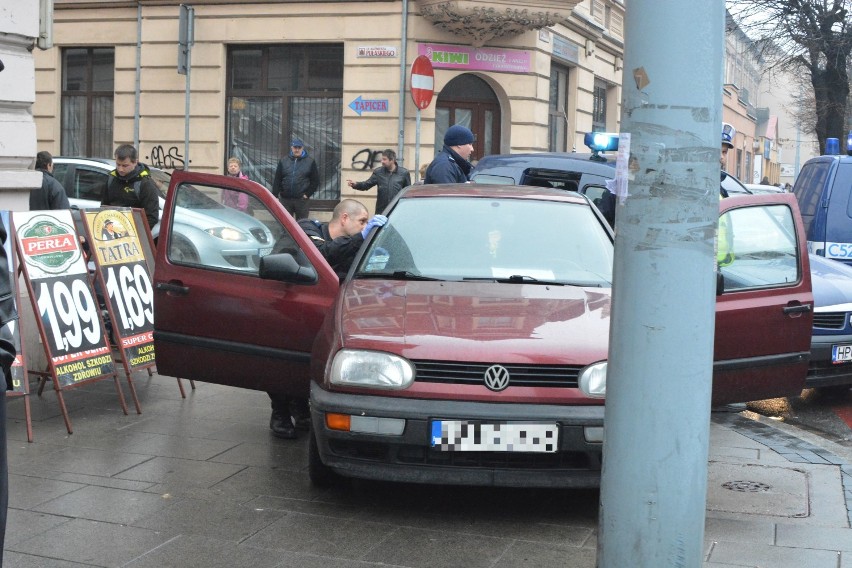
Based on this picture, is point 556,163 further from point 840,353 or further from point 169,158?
point 169,158

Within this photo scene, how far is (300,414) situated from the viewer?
7004 mm

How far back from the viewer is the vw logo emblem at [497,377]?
485 centimetres

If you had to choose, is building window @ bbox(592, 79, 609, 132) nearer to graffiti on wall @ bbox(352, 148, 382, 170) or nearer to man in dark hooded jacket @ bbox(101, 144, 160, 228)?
graffiti on wall @ bbox(352, 148, 382, 170)

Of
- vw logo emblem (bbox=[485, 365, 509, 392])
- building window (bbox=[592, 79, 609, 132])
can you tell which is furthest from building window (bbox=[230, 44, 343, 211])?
vw logo emblem (bbox=[485, 365, 509, 392])

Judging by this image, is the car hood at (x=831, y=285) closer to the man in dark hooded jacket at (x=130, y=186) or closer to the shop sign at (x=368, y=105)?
the man in dark hooded jacket at (x=130, y=186)

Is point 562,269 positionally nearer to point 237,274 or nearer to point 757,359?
point 757,359

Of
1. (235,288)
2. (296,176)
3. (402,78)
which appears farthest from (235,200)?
(402,78)

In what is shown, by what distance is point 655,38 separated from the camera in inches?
128

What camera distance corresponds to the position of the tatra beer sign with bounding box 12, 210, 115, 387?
23.0 ft

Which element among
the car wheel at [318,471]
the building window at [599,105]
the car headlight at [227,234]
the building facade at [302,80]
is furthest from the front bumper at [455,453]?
the building window at [599,105]

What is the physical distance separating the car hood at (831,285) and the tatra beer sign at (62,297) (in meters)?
5.08

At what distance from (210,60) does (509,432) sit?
1770cm

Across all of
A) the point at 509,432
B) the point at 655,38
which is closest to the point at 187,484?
the point at 509,432

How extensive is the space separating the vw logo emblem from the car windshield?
3.39 feet
